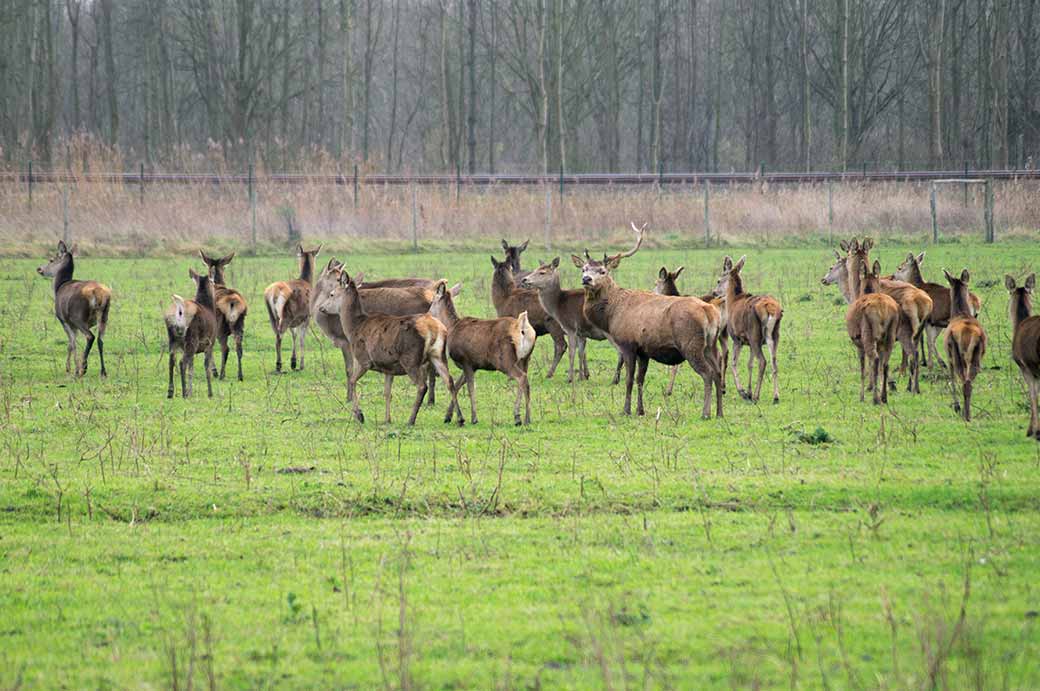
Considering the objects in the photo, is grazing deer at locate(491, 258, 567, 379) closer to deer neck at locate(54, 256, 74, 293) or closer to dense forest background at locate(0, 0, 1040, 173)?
deer neck at locate(54, 256, 74, 293)

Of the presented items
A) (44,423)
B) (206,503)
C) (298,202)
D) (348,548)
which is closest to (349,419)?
(44,423)

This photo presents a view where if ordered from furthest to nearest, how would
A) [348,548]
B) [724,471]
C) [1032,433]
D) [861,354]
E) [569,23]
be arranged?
[569,23], [861,354], [1032,433], [724,471], [348,548]

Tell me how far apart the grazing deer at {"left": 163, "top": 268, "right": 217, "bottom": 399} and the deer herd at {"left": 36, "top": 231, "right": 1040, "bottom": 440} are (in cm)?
2

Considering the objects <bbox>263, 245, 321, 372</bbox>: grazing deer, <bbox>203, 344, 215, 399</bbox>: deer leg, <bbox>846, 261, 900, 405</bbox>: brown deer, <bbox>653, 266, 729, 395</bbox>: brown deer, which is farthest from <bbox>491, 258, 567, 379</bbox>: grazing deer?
<bbox>846, 261, 900, 405</bbox>: brown deer

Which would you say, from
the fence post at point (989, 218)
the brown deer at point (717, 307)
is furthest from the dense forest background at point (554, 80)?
the brown deer at point (717, 307)

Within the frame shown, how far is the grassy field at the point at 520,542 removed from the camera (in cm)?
638

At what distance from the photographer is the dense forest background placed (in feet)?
173

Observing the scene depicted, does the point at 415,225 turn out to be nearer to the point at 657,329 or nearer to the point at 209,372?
the point at 209,372

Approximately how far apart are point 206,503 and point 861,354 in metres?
7.07

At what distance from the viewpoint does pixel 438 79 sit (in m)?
64.8

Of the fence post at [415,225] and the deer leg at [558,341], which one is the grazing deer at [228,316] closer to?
the deer leg at [558,341]

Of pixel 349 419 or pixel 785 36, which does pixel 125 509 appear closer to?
pixel 349 419

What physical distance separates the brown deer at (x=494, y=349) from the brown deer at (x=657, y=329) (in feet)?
3.52

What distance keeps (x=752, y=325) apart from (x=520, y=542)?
21.7 ft
